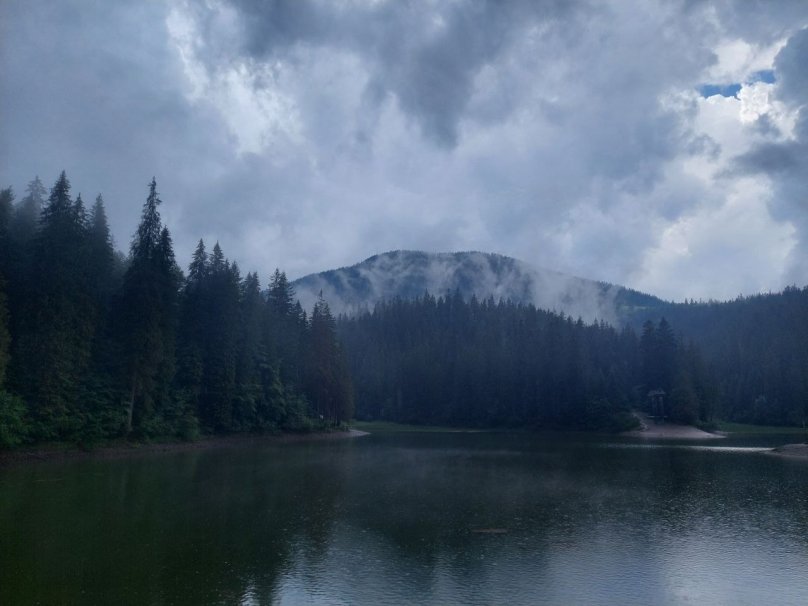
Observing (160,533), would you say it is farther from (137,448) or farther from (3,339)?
(137,448)

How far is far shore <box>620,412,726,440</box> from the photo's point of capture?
4518 inches

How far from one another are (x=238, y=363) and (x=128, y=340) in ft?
76.2

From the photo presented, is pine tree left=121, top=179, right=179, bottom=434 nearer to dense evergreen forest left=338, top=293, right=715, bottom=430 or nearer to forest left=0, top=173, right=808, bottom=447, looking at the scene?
forest left=0, top=173, right=808, bottom=447

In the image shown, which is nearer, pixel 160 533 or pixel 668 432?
pixel 160 533

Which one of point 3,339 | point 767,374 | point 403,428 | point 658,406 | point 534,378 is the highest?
point 767,374

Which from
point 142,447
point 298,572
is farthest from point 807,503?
point 142,447

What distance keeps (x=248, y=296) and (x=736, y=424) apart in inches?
4900

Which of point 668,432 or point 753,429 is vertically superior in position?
point 668,432

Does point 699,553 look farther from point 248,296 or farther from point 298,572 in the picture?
point 248,296

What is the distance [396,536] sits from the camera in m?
28.4

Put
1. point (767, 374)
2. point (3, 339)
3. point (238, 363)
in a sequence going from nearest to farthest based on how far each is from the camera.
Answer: point (3, 339) → point (238, 363) → point (767, 374)

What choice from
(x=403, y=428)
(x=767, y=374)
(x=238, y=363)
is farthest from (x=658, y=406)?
(x=238, y=363)

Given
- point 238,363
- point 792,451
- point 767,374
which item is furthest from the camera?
point 767,374

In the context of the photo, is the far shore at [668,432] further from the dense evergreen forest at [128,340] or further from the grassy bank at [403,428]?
the dense evergreen forest at [128,340]
